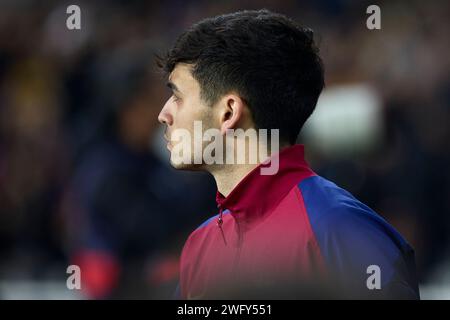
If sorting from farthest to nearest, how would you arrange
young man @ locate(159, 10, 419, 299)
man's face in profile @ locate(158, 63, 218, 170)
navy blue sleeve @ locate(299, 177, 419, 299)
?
man's face in profile @ locate(158, 63, 218, 170), young man @ locate(159, 10, 419, 299), navy blue sleeve @ locate(299, 177, 419, 299)

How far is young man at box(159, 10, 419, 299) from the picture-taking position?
2.35 meters

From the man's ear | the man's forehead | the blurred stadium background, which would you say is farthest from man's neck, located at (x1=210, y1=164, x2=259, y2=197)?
the blurred stadium background

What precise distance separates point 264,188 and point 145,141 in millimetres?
2630

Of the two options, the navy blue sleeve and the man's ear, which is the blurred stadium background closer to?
the man's ear

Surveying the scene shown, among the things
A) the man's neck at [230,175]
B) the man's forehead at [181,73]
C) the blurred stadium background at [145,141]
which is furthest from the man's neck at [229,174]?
the blurred stadium background at [145,141]

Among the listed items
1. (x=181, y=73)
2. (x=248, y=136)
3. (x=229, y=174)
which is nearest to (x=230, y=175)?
(x=229, y=174)

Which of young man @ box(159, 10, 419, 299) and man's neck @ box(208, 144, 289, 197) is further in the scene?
man's neck @ box(208, 144, 289, 197)

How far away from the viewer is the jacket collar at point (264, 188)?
2439 mm

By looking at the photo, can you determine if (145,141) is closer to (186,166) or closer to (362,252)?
(186,166)

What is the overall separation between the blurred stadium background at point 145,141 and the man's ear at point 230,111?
1901 mm

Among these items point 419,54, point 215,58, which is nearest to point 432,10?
point 419,54

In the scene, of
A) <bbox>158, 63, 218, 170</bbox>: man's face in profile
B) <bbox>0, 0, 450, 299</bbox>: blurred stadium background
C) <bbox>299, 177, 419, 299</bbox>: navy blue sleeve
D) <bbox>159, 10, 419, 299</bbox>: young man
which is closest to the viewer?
<bbox>299, 177, 419, 299</bbox>: navy blue sleeve

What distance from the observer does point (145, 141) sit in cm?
501

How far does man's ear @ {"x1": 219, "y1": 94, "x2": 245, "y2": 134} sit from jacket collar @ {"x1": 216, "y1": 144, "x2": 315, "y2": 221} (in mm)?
140
